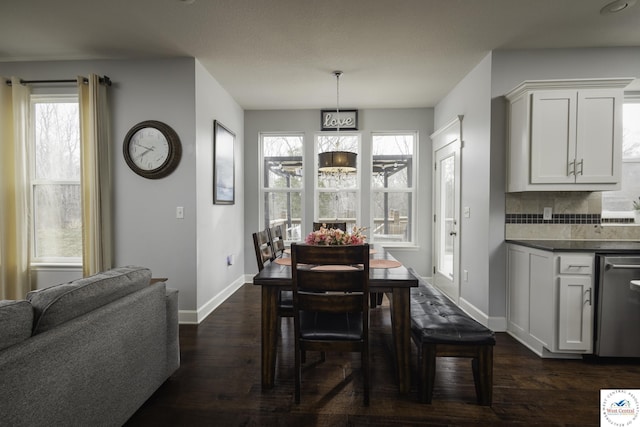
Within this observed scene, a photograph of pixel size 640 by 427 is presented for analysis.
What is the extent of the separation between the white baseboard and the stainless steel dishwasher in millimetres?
3531

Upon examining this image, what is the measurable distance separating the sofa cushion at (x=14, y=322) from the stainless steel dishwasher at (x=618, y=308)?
3476 mm

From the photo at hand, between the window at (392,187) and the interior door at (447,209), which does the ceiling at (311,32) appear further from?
the window at (392,187)

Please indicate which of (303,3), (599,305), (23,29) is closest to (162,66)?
(23,29)

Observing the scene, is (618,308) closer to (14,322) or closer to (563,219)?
(563,219)

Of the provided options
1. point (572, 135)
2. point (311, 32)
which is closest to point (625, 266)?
point (572, 135)

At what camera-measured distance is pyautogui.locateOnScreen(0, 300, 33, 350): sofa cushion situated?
1062 mm

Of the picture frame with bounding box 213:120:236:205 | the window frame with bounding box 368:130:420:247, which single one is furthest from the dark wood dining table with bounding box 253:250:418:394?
the window frame with bounding box 368:130:420:247

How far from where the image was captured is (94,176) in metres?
3.03

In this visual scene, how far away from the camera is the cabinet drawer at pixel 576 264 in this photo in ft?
7.70

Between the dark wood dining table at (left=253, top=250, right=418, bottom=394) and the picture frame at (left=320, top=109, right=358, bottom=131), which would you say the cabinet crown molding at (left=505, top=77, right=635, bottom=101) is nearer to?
the dark wood dining table at (left=253, top=250, right=418, bottom=394)

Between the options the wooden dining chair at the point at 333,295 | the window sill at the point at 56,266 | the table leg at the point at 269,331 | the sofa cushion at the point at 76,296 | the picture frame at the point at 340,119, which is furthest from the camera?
the picture frame at the point at 340,119

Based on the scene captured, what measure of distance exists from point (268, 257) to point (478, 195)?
2.25m

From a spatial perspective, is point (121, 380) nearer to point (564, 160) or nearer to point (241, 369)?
point (241, 369)

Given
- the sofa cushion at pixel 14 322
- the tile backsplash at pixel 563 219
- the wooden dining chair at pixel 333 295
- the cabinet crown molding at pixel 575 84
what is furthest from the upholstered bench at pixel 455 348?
the cabinet crown molding at pixel 575 84
